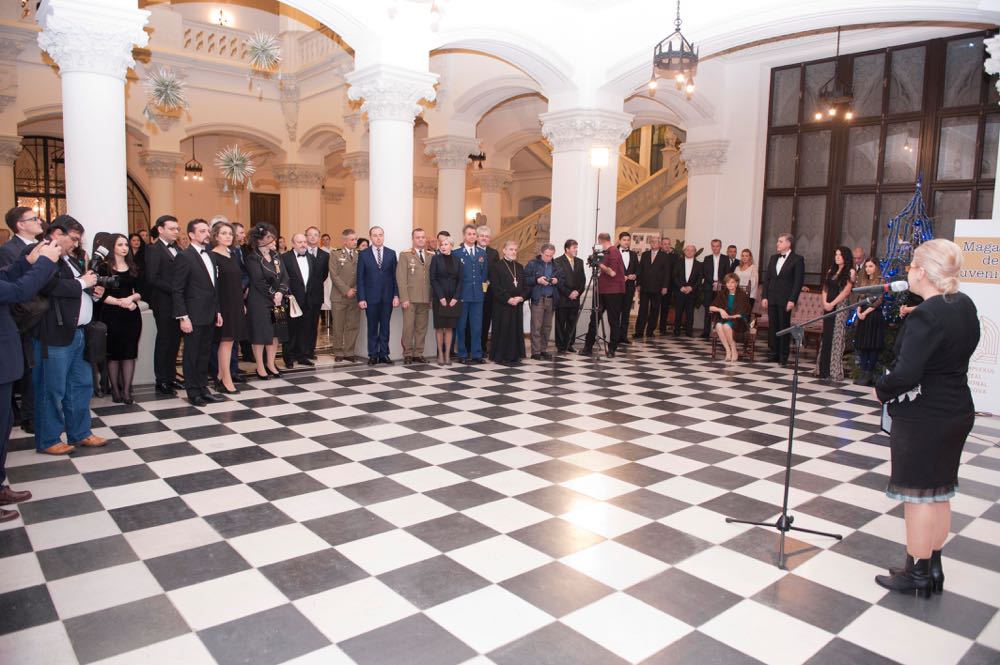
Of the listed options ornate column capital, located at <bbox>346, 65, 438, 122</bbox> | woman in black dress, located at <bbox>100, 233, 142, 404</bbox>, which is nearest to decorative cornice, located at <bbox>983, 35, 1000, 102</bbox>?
ornate column capital, located at <bbox>346, 65, 438, 122</bbox>

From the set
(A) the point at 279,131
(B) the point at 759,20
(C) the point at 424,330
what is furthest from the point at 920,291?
(A) the point at 279,131

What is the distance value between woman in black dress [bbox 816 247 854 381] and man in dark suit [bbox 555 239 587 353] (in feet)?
10.3

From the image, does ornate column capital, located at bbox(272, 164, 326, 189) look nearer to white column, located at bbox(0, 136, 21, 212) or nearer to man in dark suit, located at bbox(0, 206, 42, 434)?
white column, located at bbox(0, 136, 21, 212)

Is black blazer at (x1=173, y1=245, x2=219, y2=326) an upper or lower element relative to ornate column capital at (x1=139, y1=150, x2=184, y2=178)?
lower

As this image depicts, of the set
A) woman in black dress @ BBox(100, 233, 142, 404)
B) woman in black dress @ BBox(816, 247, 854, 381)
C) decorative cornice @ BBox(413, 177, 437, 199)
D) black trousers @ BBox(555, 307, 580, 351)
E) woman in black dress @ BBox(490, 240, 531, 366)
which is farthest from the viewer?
decorative cornice @ BBox(413, 177, 437, 199)

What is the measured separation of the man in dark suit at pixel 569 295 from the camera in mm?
9383

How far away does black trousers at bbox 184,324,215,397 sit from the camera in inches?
243

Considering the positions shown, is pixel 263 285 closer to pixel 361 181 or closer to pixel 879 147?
pixel 879 147

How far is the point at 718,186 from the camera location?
520 inches

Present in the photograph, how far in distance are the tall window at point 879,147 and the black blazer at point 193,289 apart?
33.4 ft

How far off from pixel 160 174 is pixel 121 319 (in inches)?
452

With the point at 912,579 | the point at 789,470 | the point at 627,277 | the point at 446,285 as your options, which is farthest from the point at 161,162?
the point at 912,579

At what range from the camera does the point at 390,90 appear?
8.49m

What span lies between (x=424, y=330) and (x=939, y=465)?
254 inches
